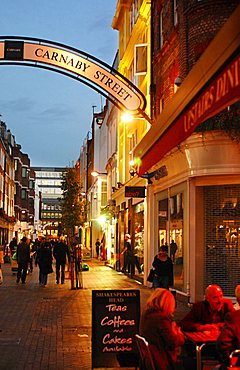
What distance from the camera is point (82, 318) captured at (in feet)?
46.6

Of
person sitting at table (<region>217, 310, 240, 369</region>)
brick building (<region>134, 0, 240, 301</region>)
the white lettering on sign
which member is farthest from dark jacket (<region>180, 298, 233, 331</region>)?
the white lettering on sign

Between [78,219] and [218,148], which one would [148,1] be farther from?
[78,219]

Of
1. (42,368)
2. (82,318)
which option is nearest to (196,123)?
(42,368)

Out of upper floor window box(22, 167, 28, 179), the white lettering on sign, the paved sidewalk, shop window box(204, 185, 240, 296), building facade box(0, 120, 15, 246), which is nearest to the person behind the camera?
the paved sidewalk

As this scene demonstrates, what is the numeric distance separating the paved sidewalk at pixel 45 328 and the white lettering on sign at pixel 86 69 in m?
5.37

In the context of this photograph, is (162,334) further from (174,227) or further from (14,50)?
(174,227)

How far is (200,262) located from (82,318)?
4.15 m

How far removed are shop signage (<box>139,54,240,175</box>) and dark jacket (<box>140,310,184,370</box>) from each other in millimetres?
1718

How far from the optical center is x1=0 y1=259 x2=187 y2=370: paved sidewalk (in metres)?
9.46

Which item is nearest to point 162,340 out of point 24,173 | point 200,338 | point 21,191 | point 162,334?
point 162,334

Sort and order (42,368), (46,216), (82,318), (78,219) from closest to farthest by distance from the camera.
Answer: (42,368)
(82,318)
(78,219)
(46,216)

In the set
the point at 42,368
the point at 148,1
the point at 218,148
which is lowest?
the point at 42,368

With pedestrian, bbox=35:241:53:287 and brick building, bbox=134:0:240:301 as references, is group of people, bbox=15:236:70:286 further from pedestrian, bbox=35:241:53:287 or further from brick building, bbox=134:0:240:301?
brick building, bbox=134:0:240:301

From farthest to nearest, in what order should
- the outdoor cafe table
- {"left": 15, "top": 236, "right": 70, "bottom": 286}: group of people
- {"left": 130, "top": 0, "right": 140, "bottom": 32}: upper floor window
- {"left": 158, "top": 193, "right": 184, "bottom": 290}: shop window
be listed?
{"left": 130, "top": 0, "right": 140, "bottom": 32}: upper floor window, {"left": 15, "top": 236, "right": 70, "bottom": 286}: group of people, {"left": 158, "top": 193, "right": 184, "bottom": 290}: shop window, the outdoor cafe table
